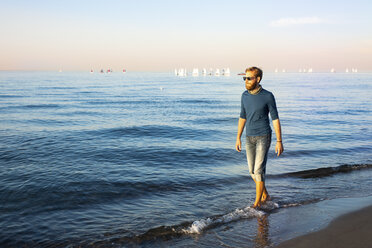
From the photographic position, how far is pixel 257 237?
180 inches

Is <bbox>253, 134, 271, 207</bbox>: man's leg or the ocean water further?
<bbox>253, 134, 271, 207</bbox>: man's leg

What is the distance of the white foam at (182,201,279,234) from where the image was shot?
496cm

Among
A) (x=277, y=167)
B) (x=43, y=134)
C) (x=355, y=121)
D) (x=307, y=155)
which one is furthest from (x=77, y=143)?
(x=355, y=121)

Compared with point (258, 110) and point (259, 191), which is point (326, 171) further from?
point (258, 110)

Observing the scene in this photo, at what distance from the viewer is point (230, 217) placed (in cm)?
539

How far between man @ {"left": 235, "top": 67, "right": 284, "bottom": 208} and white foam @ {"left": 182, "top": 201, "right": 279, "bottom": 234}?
10.6 inches

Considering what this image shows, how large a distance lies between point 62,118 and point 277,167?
16201 millimetres

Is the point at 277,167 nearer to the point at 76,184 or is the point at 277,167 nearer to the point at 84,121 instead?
the point at 76,184

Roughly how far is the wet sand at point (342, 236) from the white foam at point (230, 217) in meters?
1.14

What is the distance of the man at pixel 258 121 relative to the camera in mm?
5246

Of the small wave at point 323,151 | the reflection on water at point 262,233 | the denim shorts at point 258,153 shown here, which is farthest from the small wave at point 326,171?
the reflection on water at point 262,233

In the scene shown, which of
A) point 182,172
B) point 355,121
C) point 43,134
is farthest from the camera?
point 355,121

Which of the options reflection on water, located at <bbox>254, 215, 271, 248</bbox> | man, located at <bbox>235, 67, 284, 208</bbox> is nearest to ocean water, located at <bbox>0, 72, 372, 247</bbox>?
reflection on water, located at <bbox>254, 215, 271, 248</bbox>

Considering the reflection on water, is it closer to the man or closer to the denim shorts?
the man
